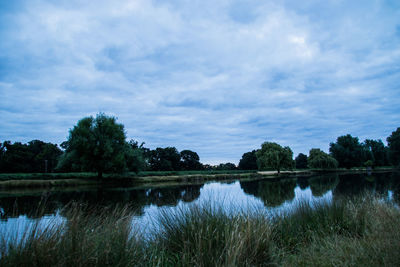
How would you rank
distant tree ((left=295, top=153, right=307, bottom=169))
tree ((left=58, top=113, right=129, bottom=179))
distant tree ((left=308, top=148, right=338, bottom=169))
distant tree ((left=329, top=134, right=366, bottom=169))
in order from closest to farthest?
tree ((left=58, top=113, right=129, bottom=179)) → distant tree ((left=308, top=148, right=338, bottom=169)) → distant tree ((left=329, top=134, right=366, bottom=169)) → distant tree ((left=295, top=153, right=307, bottom=169))

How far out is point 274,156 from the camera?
63500 mm

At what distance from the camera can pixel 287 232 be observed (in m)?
6.23

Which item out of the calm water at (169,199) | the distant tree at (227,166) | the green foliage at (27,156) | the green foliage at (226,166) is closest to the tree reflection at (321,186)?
the calm water at (169,199)

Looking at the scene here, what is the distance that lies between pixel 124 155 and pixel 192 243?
36574 millimetres

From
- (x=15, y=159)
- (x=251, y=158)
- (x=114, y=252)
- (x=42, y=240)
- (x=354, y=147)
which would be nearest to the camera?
(x=42, y=240)

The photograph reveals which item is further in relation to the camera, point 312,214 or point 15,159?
point 15,159

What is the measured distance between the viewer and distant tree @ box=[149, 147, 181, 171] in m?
88.9

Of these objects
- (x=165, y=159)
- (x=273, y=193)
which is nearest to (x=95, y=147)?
(x=273, y=193)

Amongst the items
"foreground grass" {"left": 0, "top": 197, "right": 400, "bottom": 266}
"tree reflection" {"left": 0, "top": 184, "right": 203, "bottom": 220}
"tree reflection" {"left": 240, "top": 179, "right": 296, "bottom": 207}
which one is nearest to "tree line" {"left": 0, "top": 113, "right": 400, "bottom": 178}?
"tree reflection" {"left": 0, "top": 184, "right": 203, "bottom": 220}

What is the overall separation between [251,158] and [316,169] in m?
34.2

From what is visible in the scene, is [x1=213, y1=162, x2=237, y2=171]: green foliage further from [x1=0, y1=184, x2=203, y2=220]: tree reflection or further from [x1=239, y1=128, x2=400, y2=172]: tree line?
[x1=0, y1=184, x2=203, y2=220]: tree reflection

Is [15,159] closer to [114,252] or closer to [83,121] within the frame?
[83,121]

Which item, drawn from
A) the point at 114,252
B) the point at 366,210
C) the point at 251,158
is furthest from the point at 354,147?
the point at 114,252

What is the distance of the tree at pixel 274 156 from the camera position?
209 ft
